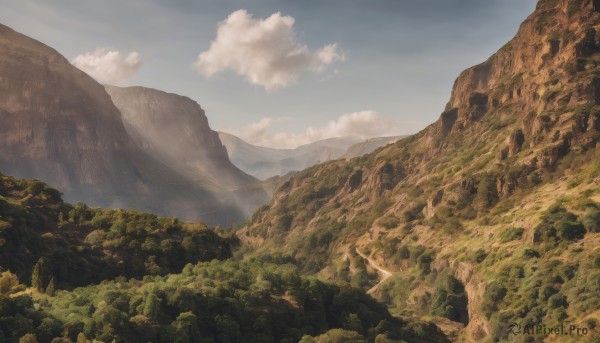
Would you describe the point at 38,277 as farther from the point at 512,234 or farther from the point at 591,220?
the point at 591,220

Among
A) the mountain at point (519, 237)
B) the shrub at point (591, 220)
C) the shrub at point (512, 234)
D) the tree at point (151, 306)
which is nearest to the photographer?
the tree at point (151, 306)

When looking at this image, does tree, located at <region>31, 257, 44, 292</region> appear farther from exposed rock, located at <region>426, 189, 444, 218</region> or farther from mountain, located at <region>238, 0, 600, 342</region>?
exposed rock, located at <region>426, 189, 444, 218</region>

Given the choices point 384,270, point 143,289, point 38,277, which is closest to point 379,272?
point 384,270

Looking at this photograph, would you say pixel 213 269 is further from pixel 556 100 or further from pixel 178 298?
pixel 556 100

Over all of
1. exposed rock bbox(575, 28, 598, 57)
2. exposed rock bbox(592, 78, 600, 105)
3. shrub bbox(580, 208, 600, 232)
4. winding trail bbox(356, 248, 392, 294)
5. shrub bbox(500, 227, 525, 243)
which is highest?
exposed rock bbox(575, 28, 598, 57)

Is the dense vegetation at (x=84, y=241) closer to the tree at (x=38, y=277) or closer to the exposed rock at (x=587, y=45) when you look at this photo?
the tree at (x=38, y=277)

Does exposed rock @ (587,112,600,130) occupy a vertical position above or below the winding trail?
above

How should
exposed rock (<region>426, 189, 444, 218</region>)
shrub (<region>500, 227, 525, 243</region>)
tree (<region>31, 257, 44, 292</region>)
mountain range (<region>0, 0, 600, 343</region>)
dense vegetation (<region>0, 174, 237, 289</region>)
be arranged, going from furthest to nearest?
1. exposed rock (<region>426, 189, 444, 218</region>)
2. shrub (<region>500, 227, 525, 243</region>)
3. dense vegetation (<region>0, 174, 237, 289</region>)
4. tree (<region>31, 257, 44, 292</region>)
5. mountain range (<region>0, 0, 600, 343</region>)

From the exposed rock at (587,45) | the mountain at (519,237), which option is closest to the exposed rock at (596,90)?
the mountain at (519,237)

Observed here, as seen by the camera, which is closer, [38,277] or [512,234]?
[38,277]

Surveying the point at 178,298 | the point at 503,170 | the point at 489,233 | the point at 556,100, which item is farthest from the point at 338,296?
the point at 556,100

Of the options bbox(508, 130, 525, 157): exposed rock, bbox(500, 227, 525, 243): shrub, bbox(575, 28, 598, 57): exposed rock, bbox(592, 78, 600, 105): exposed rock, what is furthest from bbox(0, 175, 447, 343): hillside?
bbox(575, 28, 598, 57): exposed rock

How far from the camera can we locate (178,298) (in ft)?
253

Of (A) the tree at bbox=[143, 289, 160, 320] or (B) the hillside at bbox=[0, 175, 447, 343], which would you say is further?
(A) the tree at bbox=[143, 289, 160, 320]
